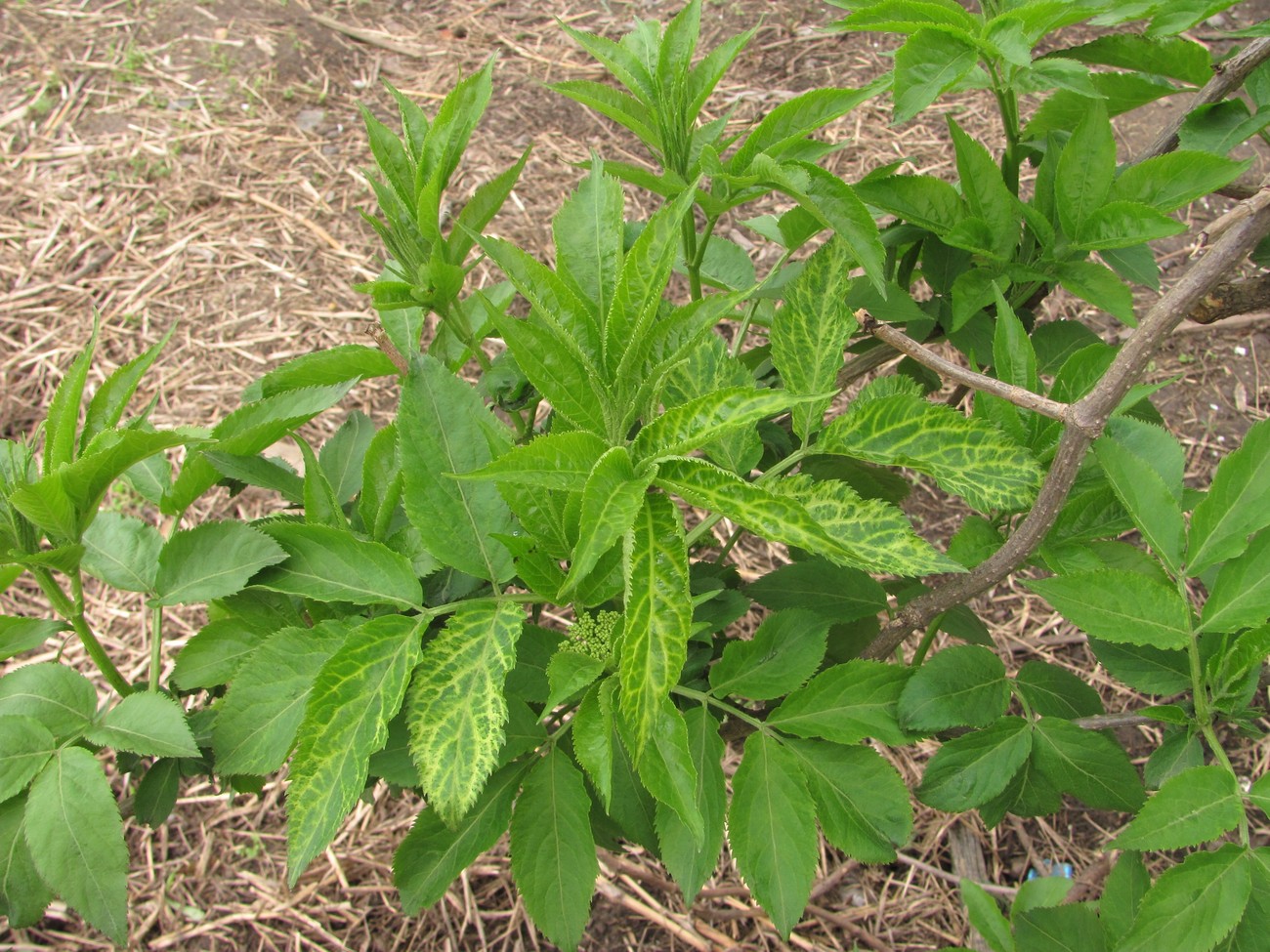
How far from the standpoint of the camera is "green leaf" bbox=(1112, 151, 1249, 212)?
1.25 metres

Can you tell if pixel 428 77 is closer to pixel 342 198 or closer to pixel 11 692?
pixel 342 198

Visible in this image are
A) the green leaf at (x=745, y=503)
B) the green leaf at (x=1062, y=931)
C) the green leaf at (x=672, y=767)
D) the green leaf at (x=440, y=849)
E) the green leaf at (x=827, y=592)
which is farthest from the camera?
the green leaf at (x=827, y=592)

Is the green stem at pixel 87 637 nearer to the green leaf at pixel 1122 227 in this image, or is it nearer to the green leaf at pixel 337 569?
the green leaf at pixel 337 569

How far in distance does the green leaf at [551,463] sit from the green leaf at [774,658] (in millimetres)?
414

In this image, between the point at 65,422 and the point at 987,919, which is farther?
the point at 987,919

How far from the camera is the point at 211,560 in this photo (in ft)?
3.74

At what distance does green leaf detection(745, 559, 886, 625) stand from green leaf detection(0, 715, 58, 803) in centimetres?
90

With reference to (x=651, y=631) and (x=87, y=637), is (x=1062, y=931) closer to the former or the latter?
(x=651, y=631)

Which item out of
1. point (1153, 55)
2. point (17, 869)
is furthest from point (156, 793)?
point (1153, 55)

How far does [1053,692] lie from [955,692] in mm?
195

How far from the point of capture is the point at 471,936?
7.27 feet

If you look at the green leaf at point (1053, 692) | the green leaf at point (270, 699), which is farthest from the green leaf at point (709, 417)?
the green leaf at point (1053, 692)

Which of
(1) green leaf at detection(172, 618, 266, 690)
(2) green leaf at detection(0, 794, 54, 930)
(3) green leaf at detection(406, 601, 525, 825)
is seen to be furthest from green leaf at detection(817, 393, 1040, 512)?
(2) green leaf at detection(0, 794, 54, 930)

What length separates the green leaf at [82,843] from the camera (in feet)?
3.40
